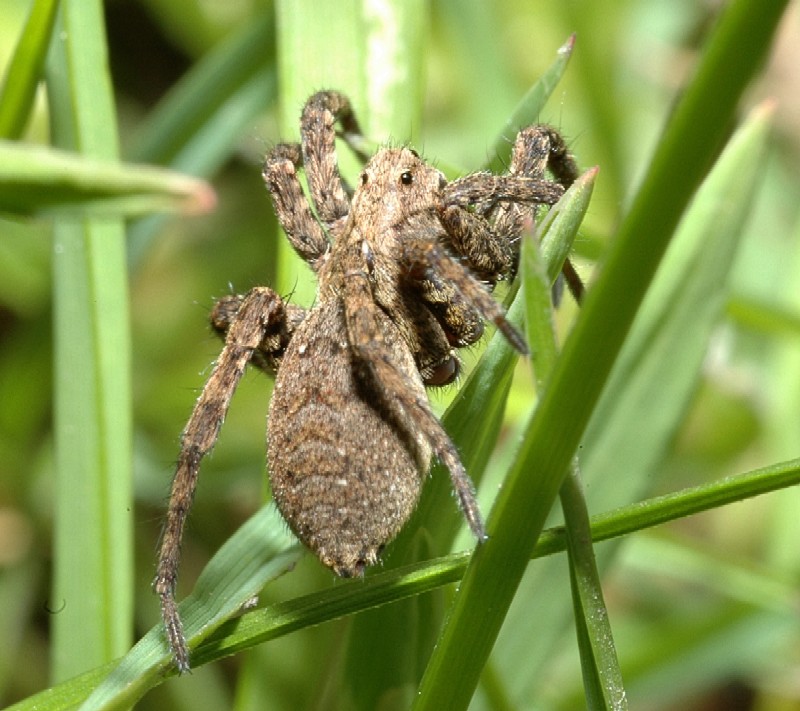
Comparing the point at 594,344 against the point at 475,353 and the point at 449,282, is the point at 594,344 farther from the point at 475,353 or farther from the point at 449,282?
the point at 475,353

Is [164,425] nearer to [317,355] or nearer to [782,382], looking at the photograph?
[317,355]

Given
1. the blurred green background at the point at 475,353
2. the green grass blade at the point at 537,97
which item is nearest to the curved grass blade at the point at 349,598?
the blurred green background at the point at 475,353

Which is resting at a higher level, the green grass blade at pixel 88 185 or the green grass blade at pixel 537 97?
the green grass blade at pixel 537 97

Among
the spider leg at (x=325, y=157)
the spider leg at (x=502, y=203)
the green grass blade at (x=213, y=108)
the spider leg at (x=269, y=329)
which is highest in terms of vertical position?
the green grass blade at (x=213, y=108)

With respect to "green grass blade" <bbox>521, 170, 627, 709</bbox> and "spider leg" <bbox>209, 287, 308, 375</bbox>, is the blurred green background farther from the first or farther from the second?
"green grass blade" <bbox>521, 170, 627, 709</bbox>

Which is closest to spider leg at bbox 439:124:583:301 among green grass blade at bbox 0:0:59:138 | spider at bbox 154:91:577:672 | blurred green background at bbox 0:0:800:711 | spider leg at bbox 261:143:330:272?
spider at bbox 154:91:577:672

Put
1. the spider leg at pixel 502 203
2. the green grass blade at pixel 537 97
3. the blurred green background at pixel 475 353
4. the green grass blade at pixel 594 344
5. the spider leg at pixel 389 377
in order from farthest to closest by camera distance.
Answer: the blurred green background at pixel 475 353, the spider leg at pixel 502 203, the green grass blade at pixel 537 97, the spider leg at pixel 389 377, the green grass blade at pixel 594 344

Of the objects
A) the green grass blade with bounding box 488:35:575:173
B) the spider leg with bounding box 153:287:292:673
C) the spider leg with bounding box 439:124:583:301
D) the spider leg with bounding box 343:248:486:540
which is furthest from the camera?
the spider leg with bounding box 439:124:583:301

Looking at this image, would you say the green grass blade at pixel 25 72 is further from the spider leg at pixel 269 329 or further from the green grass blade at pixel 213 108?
the green grass blade at pixel 213 108
